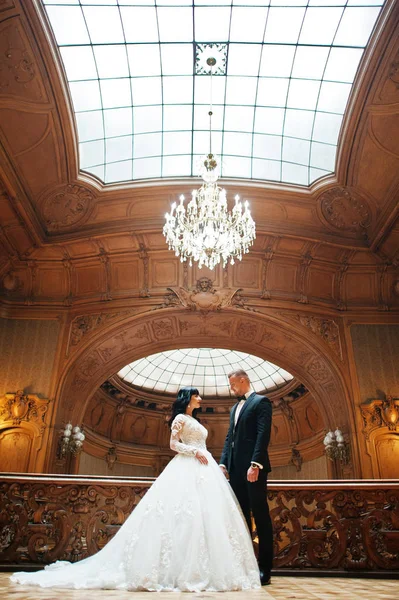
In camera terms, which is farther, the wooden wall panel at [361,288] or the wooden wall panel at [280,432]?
the wooden wall panel at [280,432]

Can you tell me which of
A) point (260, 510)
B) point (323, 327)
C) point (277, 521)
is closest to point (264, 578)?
point (260, 510)

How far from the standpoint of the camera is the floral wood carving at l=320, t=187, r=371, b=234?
10.8m

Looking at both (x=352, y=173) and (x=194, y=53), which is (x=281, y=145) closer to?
(x=352, y=173)

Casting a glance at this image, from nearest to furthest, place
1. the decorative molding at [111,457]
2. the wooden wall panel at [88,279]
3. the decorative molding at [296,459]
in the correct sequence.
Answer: the wooden wall panel at [88,279], the decorative molding at [296,459], the decorative molding at [111,457]

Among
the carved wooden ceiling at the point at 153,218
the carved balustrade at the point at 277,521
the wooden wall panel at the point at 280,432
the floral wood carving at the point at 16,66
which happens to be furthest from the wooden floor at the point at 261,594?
the wooden wall panel at the point at 280,432

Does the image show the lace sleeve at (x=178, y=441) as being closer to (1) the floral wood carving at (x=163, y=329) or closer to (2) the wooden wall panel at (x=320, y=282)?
(1) the floral wood carving at (x=163, y=329)

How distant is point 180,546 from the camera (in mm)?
3248

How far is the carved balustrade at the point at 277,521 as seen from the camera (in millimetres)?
4695

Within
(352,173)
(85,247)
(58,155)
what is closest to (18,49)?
(58,155)

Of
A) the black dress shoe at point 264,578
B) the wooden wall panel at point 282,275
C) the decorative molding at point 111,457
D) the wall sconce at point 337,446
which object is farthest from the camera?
the decorative molding at point 111,457

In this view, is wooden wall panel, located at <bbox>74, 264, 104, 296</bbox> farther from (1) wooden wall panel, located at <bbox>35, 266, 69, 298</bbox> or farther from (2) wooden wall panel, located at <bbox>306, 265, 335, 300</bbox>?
(2) wooden wall panel, located at <bbox>306, 265, 335, 300</bbox>

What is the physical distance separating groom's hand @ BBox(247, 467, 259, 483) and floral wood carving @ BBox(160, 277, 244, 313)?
8404mm

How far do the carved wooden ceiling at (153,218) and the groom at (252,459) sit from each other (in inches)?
272

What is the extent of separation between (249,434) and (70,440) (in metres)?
8.25
